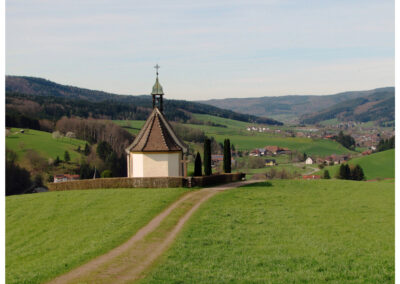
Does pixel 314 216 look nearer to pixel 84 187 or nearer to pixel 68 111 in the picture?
pixel 84 187

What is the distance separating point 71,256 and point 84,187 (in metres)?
21.6

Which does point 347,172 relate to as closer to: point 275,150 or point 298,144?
point 275,150

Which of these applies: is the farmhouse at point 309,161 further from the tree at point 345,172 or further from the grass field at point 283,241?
the grass field at point 283,241

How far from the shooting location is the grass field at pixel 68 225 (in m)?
19.3

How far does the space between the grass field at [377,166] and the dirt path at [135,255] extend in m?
87.9

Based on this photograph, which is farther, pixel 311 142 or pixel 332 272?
pixel 311 142

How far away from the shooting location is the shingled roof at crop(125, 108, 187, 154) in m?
41.5

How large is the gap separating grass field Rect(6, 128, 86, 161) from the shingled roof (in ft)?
248

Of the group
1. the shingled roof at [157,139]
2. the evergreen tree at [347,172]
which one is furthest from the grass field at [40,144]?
the shingled roof at [157,139]

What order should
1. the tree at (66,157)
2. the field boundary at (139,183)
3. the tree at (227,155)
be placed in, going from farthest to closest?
the tree at (66,157)
the tree at (227,155)
the field boundary at (139,183)

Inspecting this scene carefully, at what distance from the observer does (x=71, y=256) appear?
19.6m

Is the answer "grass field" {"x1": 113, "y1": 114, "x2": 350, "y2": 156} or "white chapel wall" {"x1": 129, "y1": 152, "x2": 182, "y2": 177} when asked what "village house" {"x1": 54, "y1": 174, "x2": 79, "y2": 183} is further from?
"white chapel wall" {"x1": 129, "y1": 152, "x2": 182, "y2": 177}

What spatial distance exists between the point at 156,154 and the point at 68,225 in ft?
48.8

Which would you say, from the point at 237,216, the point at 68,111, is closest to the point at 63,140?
the point at 68,111
